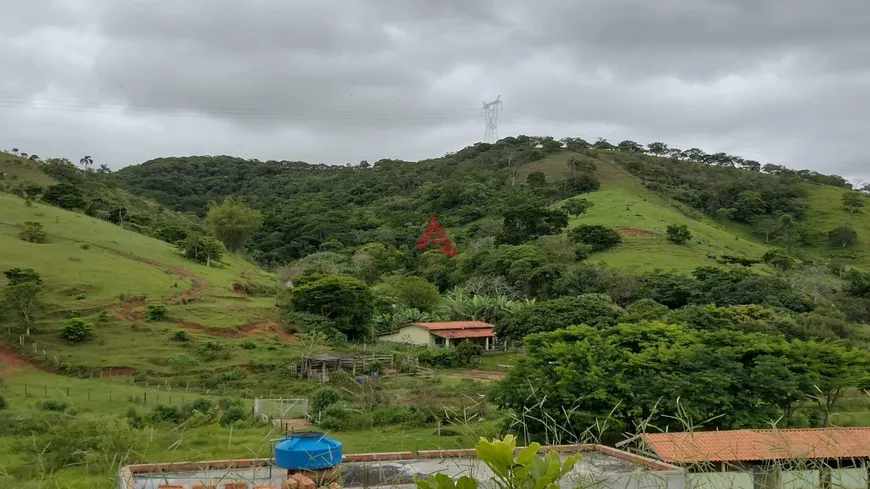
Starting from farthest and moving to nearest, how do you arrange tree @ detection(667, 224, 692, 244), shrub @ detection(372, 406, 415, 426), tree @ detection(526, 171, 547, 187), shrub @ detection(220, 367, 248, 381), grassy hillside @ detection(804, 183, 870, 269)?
tree @ detection(526, 171, 547, 187), grassy hillside @ detection(804, 183, 870, 269), tree @ detection(667, 224, 692, 244), shrub @ detection(220, 367, 248, 381), shrub @ detection(372, 406, 415, 426)

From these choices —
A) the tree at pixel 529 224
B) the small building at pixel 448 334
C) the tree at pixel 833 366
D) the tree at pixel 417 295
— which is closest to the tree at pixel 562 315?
the small building at pixel 448 334

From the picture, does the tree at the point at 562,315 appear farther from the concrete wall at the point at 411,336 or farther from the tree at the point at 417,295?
the tree at the point at 417,295

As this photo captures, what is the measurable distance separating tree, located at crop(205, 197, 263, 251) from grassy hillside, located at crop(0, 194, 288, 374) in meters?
6.91

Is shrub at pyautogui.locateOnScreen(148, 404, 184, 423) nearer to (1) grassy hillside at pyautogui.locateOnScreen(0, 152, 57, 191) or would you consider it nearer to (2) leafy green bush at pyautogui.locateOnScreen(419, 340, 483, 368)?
(2) leafy green bush at pyautogui.locateOnScreen(419, 340, 483, 368)

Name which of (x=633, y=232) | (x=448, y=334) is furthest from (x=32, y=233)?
(x=633, y=232)

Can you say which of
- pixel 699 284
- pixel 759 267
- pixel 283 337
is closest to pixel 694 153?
pixel 759 267

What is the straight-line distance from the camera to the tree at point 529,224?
4941cm

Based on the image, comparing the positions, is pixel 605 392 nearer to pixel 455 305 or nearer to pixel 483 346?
pixel 483 346

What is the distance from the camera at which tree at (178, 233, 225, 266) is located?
40.6 m

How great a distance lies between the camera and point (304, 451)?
6.09 meters

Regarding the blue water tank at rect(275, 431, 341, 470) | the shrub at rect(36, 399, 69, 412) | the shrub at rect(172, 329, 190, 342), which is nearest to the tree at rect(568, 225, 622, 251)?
the shrub at rect(172, 329, 190, 342)

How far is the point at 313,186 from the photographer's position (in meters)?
87.2

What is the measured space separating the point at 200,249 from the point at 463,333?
705 inches

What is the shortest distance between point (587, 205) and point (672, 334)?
42.0 metres
